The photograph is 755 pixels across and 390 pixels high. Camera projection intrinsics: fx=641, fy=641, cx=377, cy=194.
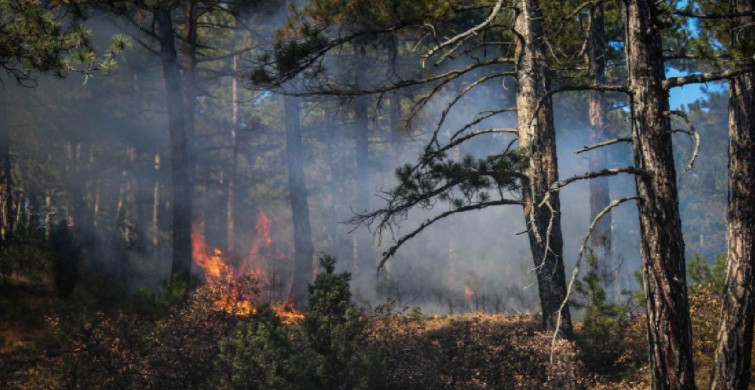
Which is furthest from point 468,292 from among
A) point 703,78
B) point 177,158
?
point 703,78

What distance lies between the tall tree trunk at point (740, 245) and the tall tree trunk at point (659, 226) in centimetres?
286

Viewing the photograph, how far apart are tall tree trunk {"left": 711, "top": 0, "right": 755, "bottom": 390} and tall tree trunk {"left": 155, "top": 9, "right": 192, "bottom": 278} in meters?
11.4

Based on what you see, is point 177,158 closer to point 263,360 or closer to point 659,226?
point 263,360

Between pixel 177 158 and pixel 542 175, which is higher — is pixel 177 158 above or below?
above

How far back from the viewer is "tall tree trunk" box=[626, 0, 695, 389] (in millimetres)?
6199

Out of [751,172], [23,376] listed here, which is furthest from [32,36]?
[751,172]

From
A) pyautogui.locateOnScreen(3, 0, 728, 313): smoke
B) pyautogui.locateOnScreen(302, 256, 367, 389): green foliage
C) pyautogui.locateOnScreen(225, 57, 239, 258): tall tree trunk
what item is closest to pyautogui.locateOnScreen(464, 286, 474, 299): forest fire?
pyautogui.locateOnScreen(3, 0, 728, 313): smoke

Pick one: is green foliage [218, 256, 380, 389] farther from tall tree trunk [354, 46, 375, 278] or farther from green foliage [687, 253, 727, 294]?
tall tree trunk [354, 46, 375, 278]

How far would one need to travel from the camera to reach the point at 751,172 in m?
8.70

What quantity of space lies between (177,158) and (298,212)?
3.70 metres

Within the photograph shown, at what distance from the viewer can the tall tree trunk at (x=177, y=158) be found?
15812 mm

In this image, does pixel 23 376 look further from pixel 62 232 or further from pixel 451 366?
pixel 451 366

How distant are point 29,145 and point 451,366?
26925 mm

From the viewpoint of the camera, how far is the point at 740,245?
8.70 m
